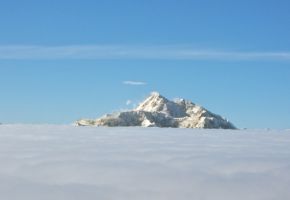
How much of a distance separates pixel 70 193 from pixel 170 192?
2295mm

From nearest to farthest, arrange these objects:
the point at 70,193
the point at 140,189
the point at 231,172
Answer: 1. the point at 70,193
2. the point at 140,189
3. the point at 231,172

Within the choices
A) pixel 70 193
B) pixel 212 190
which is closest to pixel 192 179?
pixel 212 190

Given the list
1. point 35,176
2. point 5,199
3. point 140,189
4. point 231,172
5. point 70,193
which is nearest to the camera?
point 5,199

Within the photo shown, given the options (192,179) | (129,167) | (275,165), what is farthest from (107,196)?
(275,165)

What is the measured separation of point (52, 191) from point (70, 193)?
54 cm

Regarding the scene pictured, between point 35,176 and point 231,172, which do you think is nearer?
point 35,176

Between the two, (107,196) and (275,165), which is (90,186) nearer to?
(107,196)

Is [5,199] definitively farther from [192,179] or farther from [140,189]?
[192,179]

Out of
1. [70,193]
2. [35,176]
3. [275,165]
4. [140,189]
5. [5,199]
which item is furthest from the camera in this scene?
[275,165]

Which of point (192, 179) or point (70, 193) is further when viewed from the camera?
point (192, 179)

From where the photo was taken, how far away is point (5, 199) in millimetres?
10742

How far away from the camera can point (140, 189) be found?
40.1 ft

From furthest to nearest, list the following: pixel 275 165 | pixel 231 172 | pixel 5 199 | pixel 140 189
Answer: pixel 275 165 < pixel 231 172 < pixel 140 189 < pixel 5 199

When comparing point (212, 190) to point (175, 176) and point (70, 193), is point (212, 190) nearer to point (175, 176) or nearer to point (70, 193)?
point (175, 176)
